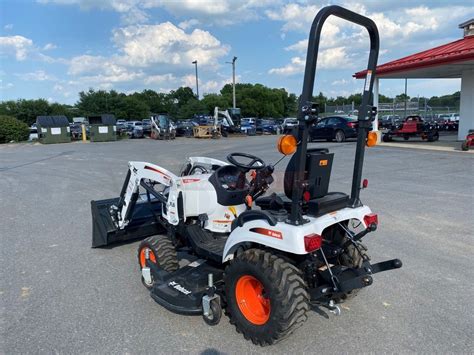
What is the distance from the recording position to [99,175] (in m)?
12.2

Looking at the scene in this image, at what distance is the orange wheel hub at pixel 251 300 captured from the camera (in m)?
3.29

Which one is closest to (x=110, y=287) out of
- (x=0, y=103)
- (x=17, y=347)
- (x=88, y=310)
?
(x=88, y=310)

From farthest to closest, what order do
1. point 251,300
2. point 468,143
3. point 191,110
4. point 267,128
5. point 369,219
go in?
point 191,110
point 267,128
point 468,143
point 369,219
point 251,300

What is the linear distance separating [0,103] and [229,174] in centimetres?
6165

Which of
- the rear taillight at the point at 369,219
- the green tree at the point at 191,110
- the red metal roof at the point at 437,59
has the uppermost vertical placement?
the red metal roof at the point at 437,59

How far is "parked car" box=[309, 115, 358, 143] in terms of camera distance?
67.3 feet

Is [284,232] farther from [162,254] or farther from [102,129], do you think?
[102,129]

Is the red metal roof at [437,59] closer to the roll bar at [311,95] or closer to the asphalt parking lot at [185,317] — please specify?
the asphalt parking lot at [185,317]

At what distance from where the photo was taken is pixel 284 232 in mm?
2988

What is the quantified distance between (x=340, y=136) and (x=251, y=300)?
1864 centimetres

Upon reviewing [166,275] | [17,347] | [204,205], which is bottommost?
[17,347]

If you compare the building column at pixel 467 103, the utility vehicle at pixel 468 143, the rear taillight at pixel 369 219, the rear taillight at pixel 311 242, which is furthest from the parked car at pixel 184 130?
the rear taillight at pixel 311 242

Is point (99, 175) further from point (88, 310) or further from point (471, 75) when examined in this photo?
point (471, 75)

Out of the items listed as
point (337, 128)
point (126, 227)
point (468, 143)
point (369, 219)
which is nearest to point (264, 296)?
point (369, 219)
